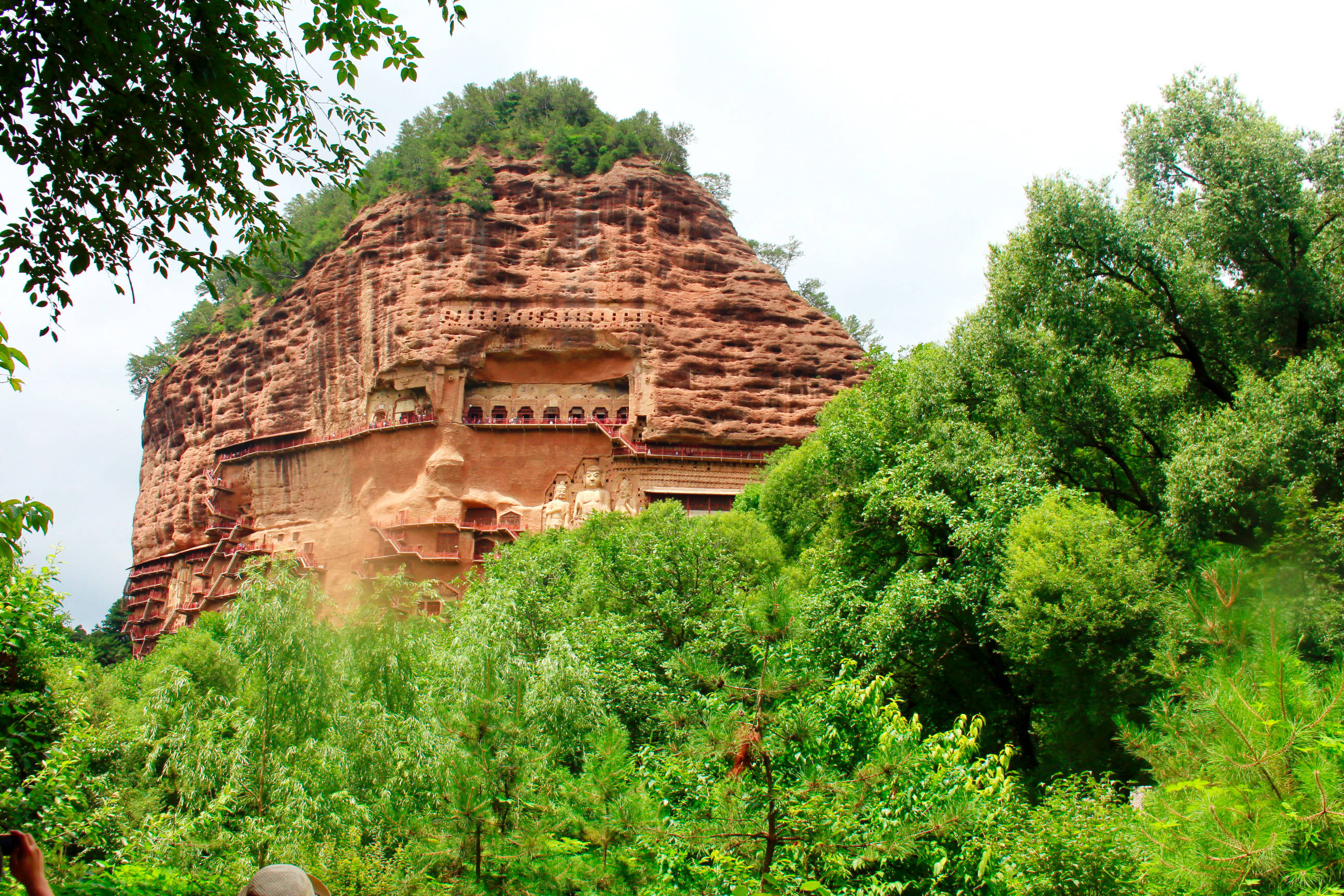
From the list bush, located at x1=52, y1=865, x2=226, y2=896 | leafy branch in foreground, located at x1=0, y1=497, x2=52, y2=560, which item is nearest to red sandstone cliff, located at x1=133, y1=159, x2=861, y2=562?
bush, located at x1=52, y1=865, x2=226, y2=896

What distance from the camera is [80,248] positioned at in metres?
6.09

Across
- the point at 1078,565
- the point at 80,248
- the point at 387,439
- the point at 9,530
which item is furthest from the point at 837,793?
the point at 387,439

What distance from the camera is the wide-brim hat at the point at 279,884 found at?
10.9 ft

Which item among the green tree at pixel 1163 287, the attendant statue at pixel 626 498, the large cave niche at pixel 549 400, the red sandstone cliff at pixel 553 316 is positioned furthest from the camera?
the large cave niche at pixel 549 400

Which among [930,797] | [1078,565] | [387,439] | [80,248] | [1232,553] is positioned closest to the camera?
[80,248]

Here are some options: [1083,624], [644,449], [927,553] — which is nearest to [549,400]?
[644,449]

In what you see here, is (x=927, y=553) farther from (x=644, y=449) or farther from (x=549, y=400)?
(x=549, y=400)

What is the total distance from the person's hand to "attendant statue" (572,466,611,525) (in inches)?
1186

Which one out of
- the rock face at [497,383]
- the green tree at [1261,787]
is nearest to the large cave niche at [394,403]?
the rock face at [497,383]

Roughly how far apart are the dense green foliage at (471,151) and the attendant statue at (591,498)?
11.5 metres

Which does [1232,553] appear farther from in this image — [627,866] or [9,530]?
[9,530]

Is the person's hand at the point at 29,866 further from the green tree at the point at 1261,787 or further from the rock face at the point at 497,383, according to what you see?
the rock face at the point at 497,383

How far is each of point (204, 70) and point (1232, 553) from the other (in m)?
12.6

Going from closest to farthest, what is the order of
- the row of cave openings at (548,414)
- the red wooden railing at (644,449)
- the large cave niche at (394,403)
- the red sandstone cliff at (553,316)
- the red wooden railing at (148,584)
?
the red wooden railing at (644,449) → the red sandstone cliff at (553,316) → the large cave niche at (394,403) → the row of cave openings at (548,414) → the red wooden railing at (148,584)
